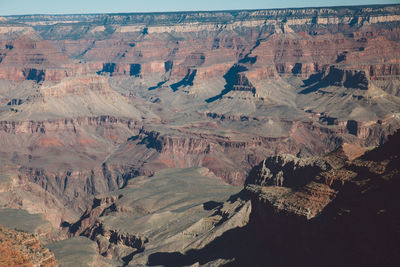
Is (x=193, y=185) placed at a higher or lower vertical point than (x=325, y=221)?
lower

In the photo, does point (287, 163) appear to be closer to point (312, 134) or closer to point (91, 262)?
point (91, 262)

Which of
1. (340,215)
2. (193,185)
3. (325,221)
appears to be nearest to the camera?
(340,215)

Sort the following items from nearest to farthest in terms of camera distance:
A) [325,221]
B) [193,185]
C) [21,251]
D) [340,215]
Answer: [340,215]
[325,221]
[21,251]
[193,185]

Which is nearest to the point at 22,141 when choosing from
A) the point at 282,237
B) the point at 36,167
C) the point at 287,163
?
the point at 36,167

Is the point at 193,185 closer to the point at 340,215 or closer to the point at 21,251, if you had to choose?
the point at 21,251

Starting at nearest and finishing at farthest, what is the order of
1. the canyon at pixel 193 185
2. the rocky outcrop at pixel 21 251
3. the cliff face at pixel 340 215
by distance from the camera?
1. the cliff face at pixel 340 215
2. the rocky outcrop at pixel 21 251
3. the canyon at pixel 193 185

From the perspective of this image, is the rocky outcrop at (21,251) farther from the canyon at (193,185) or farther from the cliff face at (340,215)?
the cliff face at (340,215)

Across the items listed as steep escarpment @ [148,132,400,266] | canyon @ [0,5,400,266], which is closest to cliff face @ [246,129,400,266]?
steep escarpment @ [148,132,400,266]

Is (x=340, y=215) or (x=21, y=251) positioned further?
(x=21, y=251)

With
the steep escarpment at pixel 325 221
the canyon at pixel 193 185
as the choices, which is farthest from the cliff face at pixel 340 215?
the canyon at pixel 193 185

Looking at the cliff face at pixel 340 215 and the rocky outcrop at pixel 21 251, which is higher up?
the cliff face at pixel 340 215

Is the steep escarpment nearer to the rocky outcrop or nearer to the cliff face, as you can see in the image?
the cliff face

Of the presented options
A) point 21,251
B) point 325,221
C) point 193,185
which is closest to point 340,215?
point 325,221
